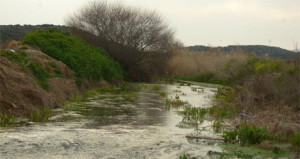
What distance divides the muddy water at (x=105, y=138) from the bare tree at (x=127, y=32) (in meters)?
16.9

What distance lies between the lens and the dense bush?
17000 mm

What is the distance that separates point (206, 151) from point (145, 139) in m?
1.40

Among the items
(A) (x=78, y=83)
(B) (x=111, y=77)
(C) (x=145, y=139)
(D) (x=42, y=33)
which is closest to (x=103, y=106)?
(A) (x=78, y=83)

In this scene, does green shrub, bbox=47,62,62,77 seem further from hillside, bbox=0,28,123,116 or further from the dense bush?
the dense bush

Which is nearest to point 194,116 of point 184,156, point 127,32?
point 184,156

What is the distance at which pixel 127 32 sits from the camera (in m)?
27.9

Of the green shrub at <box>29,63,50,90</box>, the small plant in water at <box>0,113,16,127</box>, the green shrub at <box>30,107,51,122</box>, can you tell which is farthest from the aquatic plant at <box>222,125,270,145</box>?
the green shrub at <box>29,63,50,90</box>

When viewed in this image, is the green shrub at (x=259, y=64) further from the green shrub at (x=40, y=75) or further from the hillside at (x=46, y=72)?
the green shrub at (x=40, y=75)

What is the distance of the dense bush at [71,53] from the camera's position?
17000mm

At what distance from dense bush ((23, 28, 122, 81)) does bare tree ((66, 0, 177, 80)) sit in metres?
5.78

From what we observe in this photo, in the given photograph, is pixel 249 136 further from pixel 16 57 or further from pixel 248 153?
pixel 16 57

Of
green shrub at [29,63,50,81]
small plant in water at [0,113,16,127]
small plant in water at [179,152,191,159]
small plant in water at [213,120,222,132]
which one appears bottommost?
small plant in water at [179,152,191,159]

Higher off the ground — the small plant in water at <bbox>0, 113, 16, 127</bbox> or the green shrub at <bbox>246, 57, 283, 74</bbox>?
the green shrub at <bbox>246, 57, 283, 74</bbox>

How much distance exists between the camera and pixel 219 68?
27234 millimetres
